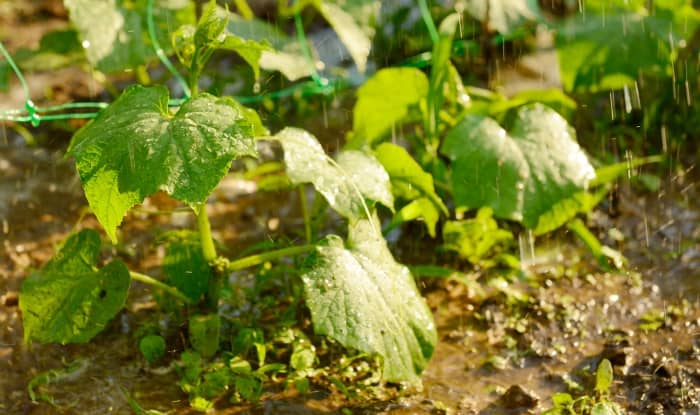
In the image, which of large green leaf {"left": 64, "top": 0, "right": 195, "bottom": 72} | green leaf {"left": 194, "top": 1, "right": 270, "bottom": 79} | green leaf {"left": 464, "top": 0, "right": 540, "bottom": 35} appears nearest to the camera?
green leaf {"left": 194, "top": 1, "right": 270, "bottom": 79}

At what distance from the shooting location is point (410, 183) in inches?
98.8

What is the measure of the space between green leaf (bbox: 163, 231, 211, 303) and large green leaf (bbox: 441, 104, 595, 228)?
0.71 meters

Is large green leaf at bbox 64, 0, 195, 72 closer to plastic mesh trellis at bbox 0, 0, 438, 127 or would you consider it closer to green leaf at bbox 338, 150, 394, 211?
plastic mesh trellis at bbox 0, 0, 438, 127

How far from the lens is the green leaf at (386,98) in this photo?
273 centimetres

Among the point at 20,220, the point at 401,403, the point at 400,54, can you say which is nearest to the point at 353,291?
the point at 401,403

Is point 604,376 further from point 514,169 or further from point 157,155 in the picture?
point 157,155

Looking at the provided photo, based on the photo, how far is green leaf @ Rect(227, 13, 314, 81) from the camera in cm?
293

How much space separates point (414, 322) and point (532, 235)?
34.2 inches

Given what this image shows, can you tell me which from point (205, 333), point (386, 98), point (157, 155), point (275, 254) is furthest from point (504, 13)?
point (157, 155)

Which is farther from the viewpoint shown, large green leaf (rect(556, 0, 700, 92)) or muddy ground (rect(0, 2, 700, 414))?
large green leaf (rect(556, 0, 700, 92))

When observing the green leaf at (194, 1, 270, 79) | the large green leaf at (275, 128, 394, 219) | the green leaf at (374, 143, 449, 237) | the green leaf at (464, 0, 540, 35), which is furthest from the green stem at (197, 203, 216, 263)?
the green leaf at (464, 0, 540, 35)

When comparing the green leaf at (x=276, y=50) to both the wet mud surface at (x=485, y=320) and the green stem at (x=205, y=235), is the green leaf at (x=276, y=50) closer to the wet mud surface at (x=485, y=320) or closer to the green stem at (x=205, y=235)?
the wet mud surface at (x=485, y=320)

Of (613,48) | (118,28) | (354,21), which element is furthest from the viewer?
(613,48)

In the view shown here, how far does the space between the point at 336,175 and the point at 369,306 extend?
1.01 feet
